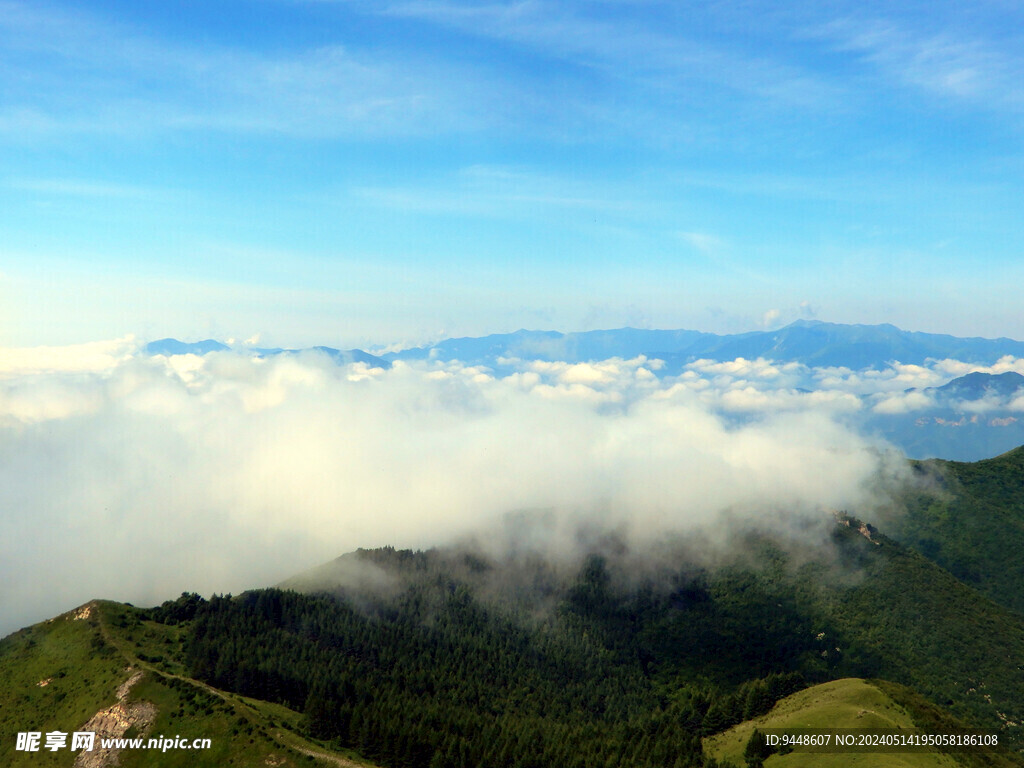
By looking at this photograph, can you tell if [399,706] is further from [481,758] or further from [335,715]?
[481,758]

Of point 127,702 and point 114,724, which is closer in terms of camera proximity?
point 114,724

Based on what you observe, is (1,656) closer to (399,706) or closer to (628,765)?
(399,706)

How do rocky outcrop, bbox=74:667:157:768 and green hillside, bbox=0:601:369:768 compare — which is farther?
rocky outcrop, bbox=74:667:157:768

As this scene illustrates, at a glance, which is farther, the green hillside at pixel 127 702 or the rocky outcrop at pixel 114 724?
the rocky outcrop at pixel 114 724

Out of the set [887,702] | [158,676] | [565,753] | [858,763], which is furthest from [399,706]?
[887,702]

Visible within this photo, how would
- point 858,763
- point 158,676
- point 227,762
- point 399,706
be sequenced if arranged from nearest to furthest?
point 227,762 < point 858,763 < point 158,676 < point 399,706

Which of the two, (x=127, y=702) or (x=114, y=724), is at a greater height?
(x=127, y=702)

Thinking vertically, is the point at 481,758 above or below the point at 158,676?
below

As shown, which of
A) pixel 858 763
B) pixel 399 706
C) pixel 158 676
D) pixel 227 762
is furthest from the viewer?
pixel 399 706

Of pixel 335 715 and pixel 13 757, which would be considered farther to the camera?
pixel 335 715
